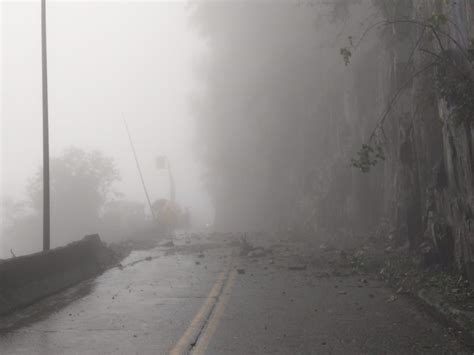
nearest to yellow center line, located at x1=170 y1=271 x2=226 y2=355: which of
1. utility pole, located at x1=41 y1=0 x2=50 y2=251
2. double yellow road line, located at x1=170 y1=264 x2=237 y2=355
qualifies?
double yellow road line, located at x1=170 y1=264 x2=237 y2=355

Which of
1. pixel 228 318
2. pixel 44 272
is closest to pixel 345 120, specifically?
pixel 44 272

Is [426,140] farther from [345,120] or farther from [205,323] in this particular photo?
[345,120]

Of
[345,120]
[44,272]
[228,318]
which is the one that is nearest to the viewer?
[228,318]

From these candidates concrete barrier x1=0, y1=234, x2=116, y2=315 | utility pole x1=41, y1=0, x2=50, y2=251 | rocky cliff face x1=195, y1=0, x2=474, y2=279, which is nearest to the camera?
concrete barrier x1=0, y1=234, x2=116, y2=315

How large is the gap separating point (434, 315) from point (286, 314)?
2.09 metres

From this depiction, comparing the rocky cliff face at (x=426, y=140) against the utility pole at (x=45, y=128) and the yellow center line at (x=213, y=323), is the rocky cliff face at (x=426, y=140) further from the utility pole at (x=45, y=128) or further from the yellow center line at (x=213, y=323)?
the utility pole at (x=45, y=128)

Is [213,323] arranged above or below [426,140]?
below

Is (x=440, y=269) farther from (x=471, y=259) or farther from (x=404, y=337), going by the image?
(x=404, y=337)

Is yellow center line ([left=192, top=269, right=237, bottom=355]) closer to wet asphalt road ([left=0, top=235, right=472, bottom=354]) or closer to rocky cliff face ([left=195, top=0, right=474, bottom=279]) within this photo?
wet asphalt road ([left=0, top=235, right=472, bottom=354])

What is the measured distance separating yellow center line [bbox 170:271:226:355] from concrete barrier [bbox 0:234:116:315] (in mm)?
3161

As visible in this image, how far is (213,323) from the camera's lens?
677 cm

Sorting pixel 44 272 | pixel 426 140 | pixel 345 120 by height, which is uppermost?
pixel 345 120

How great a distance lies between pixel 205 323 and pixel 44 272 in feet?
15.2

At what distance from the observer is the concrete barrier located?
8.30 metres
